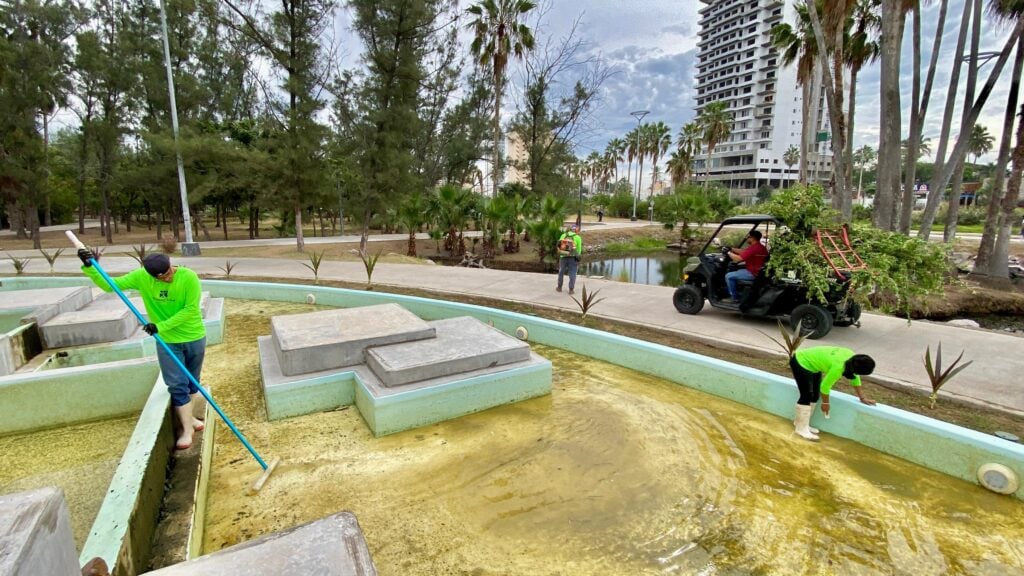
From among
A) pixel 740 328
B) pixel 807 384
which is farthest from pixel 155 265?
pixel 740 328

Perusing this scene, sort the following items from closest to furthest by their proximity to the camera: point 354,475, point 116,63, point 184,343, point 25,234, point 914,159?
point 354,475 < point 184,343 < point 914,159 < point 116,63 < point 25,234

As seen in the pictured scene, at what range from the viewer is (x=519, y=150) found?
1160 inches

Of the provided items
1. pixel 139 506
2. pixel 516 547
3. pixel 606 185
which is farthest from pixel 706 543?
pixel 606 185

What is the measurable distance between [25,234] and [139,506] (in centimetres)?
3133

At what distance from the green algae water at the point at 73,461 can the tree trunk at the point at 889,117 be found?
1415 cm

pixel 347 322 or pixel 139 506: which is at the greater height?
pixel 347 322

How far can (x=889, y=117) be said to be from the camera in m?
10.7

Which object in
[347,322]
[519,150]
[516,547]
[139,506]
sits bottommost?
[516,547]

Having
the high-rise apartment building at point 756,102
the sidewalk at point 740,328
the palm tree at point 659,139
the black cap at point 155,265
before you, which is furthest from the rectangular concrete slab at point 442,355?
the high-rise apartment building at point 756,102

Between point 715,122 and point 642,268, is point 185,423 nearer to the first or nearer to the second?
point 642,268

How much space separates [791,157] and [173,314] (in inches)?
3351

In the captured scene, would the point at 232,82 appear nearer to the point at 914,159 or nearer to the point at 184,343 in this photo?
the point at 184,343

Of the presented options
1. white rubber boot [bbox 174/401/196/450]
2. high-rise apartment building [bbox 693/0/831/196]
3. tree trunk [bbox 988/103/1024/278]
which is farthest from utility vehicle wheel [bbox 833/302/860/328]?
high-rise apartment building [bbox 693/0/831/196]

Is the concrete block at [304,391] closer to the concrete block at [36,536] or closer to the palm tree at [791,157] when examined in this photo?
the concrete block at [36,536]
